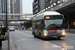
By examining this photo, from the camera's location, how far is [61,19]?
1892 cm

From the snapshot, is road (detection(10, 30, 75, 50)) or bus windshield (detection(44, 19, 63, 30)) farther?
bus windshield (detection(44, 19, 63, 30))

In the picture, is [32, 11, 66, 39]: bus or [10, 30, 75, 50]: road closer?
[10, 30, 75, 50]: road

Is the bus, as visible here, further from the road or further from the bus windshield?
the road

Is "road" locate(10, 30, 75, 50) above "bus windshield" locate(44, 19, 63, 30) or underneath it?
underneath

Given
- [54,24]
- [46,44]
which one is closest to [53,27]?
[54,24]

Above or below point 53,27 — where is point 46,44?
below

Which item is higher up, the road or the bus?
the bus

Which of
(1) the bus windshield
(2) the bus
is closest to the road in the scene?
(2) the bus

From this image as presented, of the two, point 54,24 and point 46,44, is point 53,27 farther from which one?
point 46,44

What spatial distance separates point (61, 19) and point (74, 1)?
1453 centimetres

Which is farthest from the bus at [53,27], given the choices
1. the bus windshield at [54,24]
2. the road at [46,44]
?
the road at [46,44]

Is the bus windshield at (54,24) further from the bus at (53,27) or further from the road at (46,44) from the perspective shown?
the road at (46,44)

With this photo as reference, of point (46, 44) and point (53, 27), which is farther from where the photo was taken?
point (53, 27)

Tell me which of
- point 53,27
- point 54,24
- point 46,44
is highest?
point 54,24
